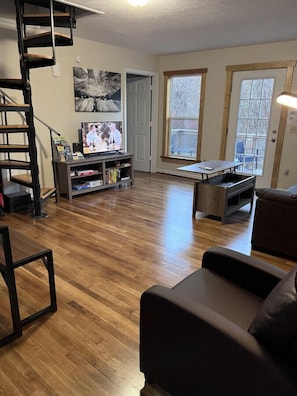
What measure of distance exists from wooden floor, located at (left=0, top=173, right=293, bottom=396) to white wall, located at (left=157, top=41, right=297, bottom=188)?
58.0 inches

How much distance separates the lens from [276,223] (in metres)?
2.77

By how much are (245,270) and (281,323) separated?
626 millimetres

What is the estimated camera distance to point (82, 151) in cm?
477

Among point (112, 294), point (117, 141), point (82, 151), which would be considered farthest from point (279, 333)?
point (117, 141)

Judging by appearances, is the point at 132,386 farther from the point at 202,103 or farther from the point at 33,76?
the point at 202,103

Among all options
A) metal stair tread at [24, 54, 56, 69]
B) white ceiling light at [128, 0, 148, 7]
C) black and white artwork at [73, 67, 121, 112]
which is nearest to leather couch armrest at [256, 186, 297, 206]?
white ceiling light at [128, 0, 148, 7]

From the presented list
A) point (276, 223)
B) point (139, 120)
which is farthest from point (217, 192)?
point (139, 120)

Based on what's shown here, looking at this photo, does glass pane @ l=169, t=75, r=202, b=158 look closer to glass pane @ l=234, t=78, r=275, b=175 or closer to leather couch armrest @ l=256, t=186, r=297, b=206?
glass pane @ l=234, t=78, r=275, b=175

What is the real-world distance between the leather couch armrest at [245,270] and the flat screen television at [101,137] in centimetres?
350

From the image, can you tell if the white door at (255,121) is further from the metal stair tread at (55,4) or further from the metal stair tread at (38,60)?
the metal stair tread at (38,60)

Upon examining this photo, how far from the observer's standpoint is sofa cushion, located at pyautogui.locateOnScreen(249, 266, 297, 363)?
938 mm

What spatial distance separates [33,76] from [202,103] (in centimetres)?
309

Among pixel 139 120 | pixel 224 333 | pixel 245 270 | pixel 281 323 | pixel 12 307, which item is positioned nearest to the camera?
pixel 281 323

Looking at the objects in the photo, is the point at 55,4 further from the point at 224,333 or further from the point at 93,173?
the point at 224,333
